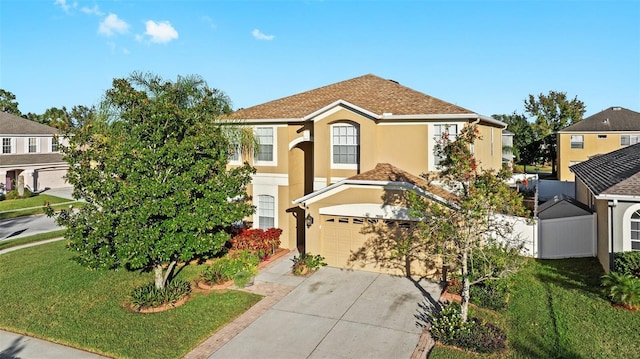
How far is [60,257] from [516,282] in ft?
58.9

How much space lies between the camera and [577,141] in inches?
1575

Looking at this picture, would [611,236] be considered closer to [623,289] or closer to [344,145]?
[623,289]

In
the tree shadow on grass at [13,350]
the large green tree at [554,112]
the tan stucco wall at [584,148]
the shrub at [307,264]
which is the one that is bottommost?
the tree shadow on grass at [13,350]

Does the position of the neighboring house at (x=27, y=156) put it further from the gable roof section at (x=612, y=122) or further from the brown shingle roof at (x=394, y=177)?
the gable roof section at (x=612, y=122)

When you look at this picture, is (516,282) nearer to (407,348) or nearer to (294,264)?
(407,348)

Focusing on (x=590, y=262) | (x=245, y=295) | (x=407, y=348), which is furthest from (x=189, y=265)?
(x=590, y=262)

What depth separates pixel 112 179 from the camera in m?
10.8

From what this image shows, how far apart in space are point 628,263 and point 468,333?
20.5 ft

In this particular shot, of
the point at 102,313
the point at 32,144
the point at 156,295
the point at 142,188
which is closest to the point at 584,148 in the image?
the point at 156,295

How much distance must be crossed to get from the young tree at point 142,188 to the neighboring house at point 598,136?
39583 mm

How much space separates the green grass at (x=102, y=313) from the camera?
31.9ft

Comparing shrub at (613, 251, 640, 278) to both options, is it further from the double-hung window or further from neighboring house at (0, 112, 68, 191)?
neighboring house at (0, 112, 68, 191)

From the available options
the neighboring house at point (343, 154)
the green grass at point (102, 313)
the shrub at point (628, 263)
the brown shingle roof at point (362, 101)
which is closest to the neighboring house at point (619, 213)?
the shrub at point (628, 263)

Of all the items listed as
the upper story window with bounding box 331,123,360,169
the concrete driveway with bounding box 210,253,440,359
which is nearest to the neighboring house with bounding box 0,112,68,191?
the upper story window with bounding box 331,123,360,169
